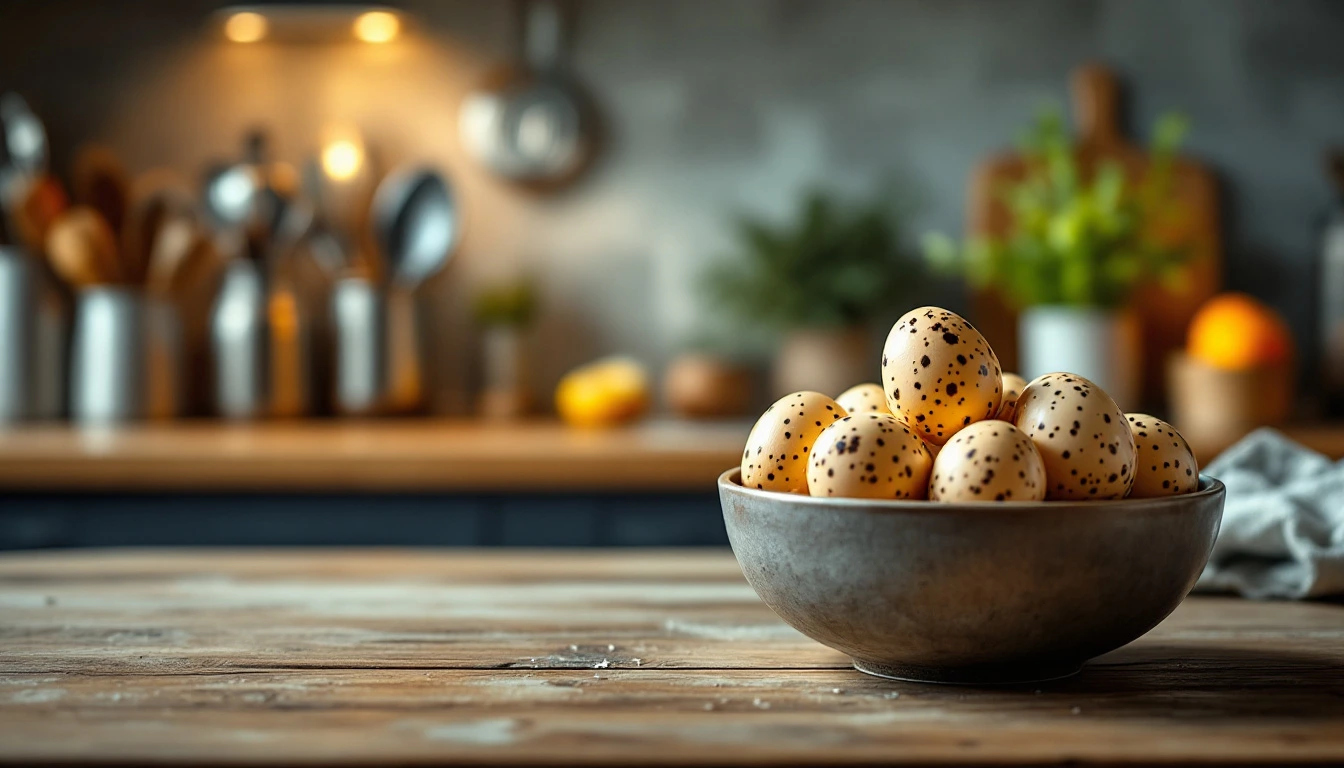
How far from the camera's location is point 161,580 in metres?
1.07

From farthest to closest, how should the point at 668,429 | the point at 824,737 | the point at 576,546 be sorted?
the point at 668,429
the point at 576,546
the point at 824,737

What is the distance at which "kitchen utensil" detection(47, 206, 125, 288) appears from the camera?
2.25m

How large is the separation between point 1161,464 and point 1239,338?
5.16ft

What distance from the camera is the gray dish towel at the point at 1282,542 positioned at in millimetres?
936

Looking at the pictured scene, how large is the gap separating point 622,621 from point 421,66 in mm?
1954

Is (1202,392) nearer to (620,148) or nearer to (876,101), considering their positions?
(876,101)

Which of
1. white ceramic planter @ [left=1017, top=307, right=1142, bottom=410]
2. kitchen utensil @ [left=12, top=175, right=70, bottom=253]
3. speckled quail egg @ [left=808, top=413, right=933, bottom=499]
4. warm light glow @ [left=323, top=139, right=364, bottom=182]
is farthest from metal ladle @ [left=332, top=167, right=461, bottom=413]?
speckled quail egg @ [left=808, top=413, right=933, bottom=499]

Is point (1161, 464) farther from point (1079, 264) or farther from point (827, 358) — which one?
point (827, 358)

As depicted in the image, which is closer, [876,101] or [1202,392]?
[1202,392]

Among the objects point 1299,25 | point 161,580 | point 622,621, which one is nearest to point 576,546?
point 161,580

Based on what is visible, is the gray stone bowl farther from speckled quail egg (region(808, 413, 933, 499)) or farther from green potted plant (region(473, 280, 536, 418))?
green potted plant (region(473, 280, 536, 418))

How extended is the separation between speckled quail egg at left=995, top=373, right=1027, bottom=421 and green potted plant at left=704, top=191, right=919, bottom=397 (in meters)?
1.52

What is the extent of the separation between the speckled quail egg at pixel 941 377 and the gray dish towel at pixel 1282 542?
1.20 feet

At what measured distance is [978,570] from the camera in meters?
0.64
